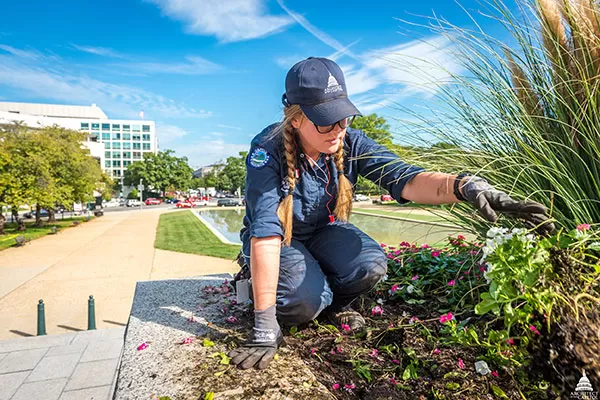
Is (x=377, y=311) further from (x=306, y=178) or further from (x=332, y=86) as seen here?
(x=332, y=86)

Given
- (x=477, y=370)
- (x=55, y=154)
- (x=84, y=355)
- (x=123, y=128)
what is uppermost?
(x=123, y=128)

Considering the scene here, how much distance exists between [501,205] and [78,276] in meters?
8.10

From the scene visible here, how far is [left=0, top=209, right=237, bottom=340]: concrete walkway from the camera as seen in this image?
505cm

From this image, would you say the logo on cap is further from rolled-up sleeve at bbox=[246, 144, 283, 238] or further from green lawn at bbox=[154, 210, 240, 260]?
green lawn at bbox=[154, 210, 240, 260]

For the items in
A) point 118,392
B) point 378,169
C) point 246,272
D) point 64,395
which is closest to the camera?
point 118,392

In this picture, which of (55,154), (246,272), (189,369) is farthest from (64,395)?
(55,154)

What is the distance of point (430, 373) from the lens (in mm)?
1144

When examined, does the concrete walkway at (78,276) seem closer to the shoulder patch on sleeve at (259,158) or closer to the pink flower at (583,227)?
the shoulder patch on sleeve at (259,158)

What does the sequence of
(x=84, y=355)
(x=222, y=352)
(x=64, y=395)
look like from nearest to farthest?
(x=222, y=352) → (x=64, y=395) → (x=84, y=355)

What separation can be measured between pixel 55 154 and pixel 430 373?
766 inches

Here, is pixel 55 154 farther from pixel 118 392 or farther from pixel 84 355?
pixel 118 392

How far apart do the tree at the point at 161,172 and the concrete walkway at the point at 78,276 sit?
154 feet

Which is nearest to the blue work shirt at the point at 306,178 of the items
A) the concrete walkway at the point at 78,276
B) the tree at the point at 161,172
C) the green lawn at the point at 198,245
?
the concrete walkway at the point at 78,276

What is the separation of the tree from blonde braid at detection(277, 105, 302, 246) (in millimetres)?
58938
